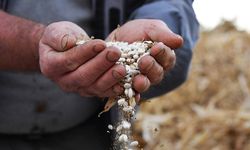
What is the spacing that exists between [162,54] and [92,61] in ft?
0.39

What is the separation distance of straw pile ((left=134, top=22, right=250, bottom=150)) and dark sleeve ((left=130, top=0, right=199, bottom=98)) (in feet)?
4.04

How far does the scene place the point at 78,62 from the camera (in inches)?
37.6

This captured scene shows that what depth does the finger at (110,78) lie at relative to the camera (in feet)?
3.07

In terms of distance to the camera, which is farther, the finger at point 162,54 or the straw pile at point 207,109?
the straw pile at point 207,109

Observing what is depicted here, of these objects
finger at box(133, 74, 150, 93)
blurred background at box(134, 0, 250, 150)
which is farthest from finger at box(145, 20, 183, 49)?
blurred background at box(134, 0, 250, 150)

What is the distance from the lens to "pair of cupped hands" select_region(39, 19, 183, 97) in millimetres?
929

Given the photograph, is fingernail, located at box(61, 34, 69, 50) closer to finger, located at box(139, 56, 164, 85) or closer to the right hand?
the right hand

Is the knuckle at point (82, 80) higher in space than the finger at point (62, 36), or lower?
lower

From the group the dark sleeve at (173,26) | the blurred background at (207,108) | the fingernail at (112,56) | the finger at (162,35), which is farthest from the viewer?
the blurred background at (207,108)

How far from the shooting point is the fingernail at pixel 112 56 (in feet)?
2.99

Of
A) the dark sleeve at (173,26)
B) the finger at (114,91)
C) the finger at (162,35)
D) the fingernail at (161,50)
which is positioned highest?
the fingernail at (161,50)

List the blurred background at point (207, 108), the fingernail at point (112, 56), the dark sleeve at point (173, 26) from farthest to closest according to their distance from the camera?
the blurred background at point (207, 108) < the dark sleeve at point (173, 26) < the fingernail at point (112, 56)

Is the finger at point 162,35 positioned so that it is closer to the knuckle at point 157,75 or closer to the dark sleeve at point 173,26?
the knuckle at point 157,75

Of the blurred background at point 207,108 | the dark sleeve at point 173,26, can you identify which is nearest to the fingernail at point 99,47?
the dark sleeve at point 173,26
